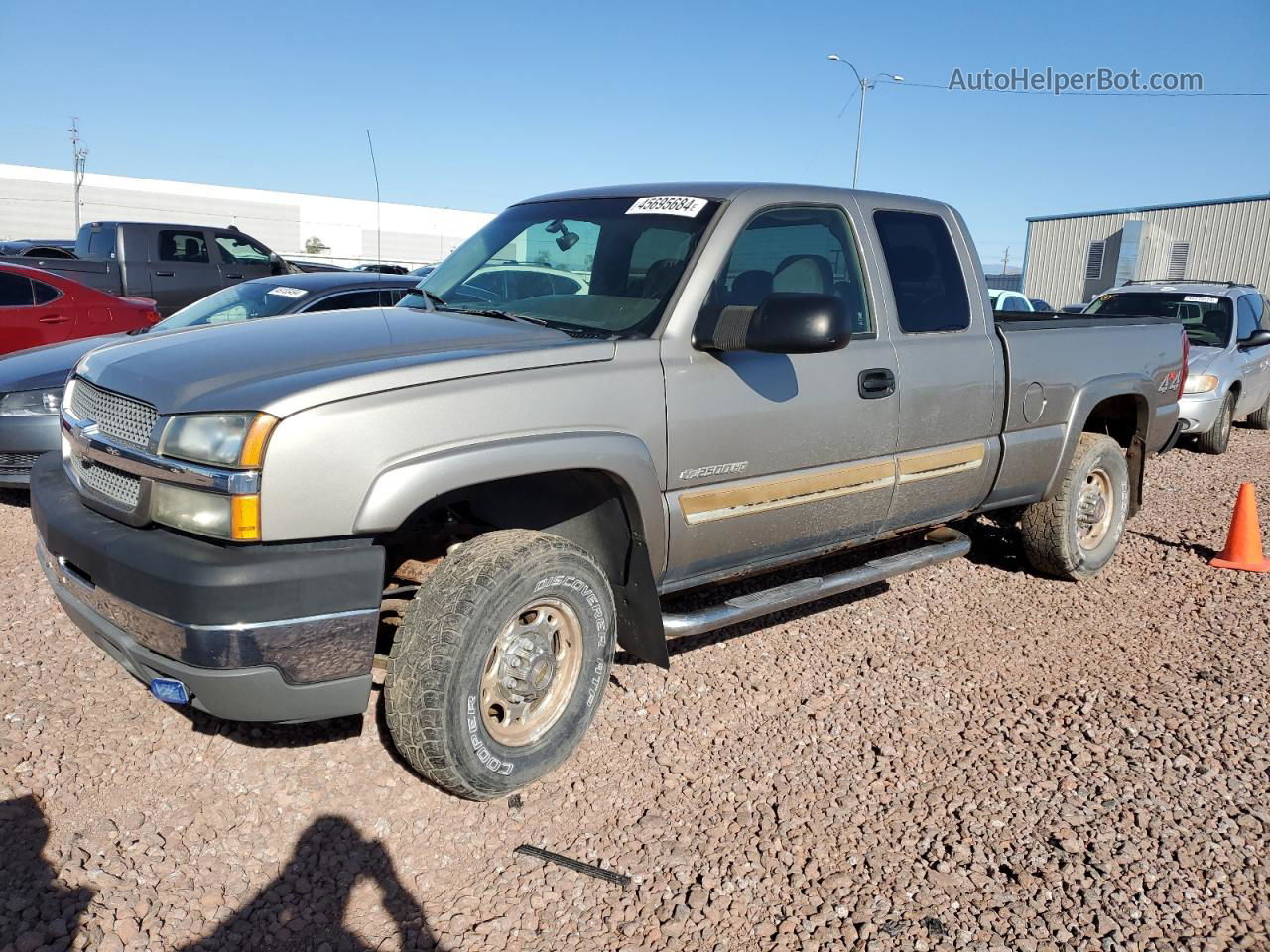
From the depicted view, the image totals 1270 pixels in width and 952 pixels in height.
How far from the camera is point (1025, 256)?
37906mm

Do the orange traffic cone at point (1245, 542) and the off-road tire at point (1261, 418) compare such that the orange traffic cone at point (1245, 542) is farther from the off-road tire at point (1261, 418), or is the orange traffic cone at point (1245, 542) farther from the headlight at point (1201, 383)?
the off-road tire at point (1261, 418)

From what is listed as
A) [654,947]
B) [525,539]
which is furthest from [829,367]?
[654,947]

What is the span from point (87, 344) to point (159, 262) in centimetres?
782

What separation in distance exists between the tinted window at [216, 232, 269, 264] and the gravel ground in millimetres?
10846

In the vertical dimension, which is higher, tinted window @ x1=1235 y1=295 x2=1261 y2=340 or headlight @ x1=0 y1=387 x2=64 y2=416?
tinted window @ x1=1235 y1=295 x2=1261 y2=340

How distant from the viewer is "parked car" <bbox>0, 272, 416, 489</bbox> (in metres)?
5.88

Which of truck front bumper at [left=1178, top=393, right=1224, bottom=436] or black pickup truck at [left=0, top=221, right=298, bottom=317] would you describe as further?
black pickup truck at [left=0, top=221, right=298, bottom=317]

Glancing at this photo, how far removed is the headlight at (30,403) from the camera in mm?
5902

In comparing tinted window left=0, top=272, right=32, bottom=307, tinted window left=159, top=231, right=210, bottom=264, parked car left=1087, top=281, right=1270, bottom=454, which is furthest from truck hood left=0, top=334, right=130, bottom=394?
parked car left=1087, top=281, right=1270, bottom=454

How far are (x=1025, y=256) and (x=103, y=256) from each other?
3324 centimetres

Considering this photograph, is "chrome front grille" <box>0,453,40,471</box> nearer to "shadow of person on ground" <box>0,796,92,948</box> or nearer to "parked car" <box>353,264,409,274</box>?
"parked car" <box>353,264,409,274</box>

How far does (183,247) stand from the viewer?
14.0 m

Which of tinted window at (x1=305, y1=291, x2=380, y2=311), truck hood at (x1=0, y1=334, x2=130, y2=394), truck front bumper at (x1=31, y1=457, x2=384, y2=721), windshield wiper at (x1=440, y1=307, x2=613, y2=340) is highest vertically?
windshield wiper at (x1=440, y1=307, x2=613, y2=340)

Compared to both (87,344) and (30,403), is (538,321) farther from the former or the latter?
(87,344)
